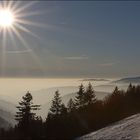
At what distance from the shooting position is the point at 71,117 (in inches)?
2493

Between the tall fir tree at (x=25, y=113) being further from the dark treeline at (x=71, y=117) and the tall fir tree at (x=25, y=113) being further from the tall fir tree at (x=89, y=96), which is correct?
the tall fir tree at (x=89, y=96)

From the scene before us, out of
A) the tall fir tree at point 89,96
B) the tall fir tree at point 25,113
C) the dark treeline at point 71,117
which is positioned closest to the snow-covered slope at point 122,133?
the dark treeline at point 71,117

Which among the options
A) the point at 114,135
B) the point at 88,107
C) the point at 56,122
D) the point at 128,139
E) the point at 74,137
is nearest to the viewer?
the point at 128,139

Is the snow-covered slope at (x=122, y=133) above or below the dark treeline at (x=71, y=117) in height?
below

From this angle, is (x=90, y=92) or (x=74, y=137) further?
(x=90, y=92)

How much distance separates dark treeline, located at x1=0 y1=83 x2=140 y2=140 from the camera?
56.4 metres

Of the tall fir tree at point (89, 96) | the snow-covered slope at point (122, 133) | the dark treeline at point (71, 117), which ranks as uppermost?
the tall fir tree at point (89, 96)

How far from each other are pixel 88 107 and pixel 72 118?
44.4ft

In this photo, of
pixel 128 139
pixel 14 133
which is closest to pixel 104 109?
pixel 14 133

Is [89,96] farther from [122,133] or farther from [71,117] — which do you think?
[122,133]

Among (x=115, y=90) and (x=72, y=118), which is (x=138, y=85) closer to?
(x=115, y=90)

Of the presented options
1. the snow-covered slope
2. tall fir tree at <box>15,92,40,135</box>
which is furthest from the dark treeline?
the snow-covered slope

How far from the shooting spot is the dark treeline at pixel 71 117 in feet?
185

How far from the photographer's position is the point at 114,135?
44.8 m
